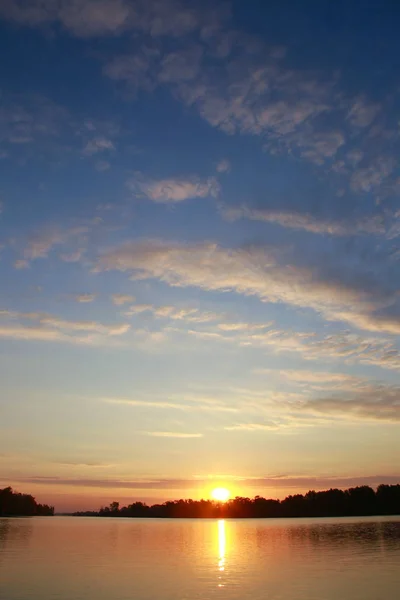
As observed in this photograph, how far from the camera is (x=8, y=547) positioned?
77.4m

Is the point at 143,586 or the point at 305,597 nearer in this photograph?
the point at 305,597

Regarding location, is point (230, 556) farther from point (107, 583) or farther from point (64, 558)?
point (107, 583)

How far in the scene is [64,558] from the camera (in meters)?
64.2

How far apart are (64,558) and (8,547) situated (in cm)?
1823

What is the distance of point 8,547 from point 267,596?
175 ft

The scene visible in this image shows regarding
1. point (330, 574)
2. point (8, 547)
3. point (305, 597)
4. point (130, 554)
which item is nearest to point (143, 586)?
point (305, 597)

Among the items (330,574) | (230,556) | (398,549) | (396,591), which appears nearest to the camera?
(396,591)

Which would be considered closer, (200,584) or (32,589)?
(32,589)

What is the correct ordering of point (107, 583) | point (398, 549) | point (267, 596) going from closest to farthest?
point (267, 596)
point (107, 583)
point (398, 549)

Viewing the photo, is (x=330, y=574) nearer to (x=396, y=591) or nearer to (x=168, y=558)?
(x=396, y=591)

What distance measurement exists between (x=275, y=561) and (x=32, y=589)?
108 feet

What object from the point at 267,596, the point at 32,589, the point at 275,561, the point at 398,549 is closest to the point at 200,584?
the point at 267,596

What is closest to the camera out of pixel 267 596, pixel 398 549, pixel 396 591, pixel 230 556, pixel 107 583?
pixel 267 596

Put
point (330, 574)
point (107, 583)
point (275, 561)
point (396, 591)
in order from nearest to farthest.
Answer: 1. point (396, 591)
2. point (107, 583)
3. point (330, 574)
4. point (275, 561)
